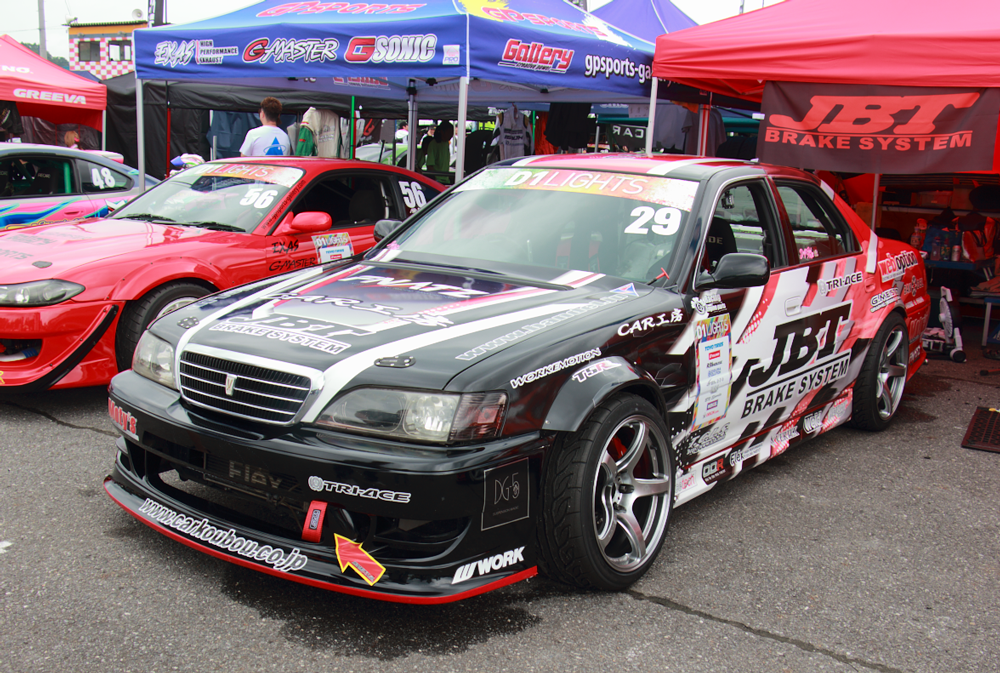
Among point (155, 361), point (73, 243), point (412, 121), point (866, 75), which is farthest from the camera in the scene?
point (412, 121)

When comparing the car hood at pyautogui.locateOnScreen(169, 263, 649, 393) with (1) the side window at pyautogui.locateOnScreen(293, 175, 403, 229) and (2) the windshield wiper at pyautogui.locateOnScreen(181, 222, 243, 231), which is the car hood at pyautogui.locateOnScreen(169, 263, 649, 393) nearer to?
(2) the windshield wiper at pyautogui.locateOnScreen(181, 222, 243, 231)

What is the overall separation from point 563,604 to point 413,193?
4258 mm

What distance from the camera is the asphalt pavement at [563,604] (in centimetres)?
240

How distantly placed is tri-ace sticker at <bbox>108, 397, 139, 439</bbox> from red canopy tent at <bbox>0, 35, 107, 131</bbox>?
9.26 metres

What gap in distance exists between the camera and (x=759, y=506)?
3732 mm

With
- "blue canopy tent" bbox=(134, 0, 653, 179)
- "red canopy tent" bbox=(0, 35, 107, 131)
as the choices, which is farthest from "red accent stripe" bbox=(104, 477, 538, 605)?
"red canopy tent" bbox=(0, 35, 107, 131)

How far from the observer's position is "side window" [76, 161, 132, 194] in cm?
793

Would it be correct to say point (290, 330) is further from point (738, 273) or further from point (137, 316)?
point (137, 316)

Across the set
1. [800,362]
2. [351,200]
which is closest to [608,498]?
[800,362]

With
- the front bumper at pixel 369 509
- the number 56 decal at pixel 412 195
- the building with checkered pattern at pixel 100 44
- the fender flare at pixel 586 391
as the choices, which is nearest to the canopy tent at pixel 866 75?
the number 56 decal at pixel 412 195

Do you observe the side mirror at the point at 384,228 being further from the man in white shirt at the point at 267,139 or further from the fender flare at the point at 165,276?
the man in white shirt at the point at 267,139

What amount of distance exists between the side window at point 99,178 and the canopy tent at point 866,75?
5337mm

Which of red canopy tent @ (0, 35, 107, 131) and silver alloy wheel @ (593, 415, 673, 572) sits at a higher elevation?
red canopy tent @ (0, 35, 107, 131)

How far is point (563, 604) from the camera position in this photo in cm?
274
